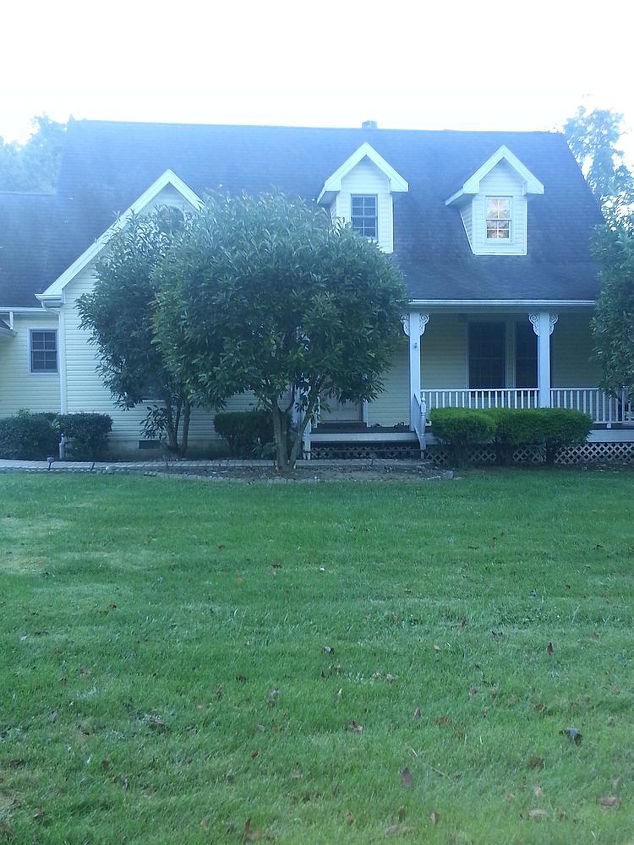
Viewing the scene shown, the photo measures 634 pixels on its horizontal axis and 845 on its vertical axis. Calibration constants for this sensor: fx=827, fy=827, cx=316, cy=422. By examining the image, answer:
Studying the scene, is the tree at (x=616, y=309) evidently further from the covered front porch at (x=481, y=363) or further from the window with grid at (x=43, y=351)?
the window with grid at (x=43, y=351)

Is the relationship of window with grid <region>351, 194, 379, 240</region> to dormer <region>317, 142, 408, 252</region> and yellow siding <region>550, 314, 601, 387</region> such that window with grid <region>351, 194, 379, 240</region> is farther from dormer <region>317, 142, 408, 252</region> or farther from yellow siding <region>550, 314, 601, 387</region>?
yellow siding <region>550, 314, 601, 387</region>

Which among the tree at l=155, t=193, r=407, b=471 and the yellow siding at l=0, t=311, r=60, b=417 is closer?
the tree at l=155, t=193, r=407, b=471

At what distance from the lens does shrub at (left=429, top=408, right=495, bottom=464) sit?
15391 mm

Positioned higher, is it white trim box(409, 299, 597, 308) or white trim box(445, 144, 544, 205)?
white trim box(445, 144, 544, 205)

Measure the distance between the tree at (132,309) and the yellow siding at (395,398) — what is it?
5.06 metres

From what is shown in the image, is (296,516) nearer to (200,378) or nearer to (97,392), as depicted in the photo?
(200,378)

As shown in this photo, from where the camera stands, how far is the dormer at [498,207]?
19.2m

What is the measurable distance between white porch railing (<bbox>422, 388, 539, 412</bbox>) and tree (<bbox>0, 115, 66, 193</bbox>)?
32.7 metres

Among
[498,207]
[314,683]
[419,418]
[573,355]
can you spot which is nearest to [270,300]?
[419,418]

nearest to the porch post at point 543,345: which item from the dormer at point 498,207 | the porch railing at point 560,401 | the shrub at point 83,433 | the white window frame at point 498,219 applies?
the porch railing at point 560,401

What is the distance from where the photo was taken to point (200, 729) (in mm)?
4137

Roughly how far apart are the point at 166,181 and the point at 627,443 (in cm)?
1131

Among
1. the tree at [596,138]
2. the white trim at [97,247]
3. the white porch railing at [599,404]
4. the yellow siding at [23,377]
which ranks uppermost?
the tree at [596,138]

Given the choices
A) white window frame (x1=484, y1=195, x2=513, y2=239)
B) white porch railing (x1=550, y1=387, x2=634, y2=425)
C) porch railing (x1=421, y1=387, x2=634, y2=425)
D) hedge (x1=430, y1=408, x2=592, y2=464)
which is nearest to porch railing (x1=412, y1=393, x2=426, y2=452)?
porch railing (x1=421, y1=387, x2=634, y2=425)
